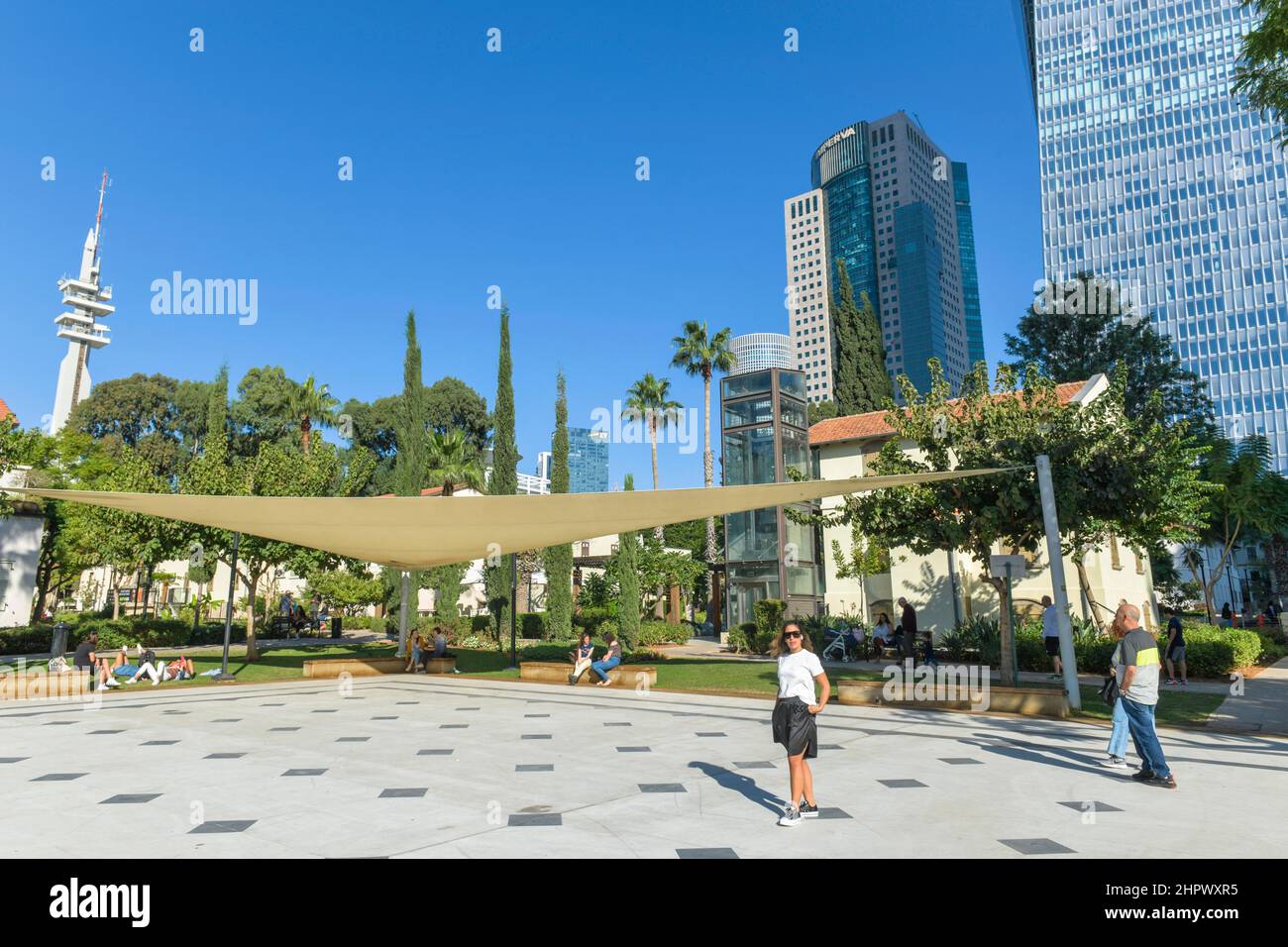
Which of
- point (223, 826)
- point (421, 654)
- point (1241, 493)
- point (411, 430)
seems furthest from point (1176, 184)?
point (223, 826)

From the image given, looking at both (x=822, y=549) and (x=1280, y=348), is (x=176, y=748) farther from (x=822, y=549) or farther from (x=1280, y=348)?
(x=1280, y=348)

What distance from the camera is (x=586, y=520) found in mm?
11406

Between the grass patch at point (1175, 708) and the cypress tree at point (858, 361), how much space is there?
101 feet

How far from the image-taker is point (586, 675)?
1586 centimetres

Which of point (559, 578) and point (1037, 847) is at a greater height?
point (559, 578)

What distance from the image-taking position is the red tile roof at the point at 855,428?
26.0m

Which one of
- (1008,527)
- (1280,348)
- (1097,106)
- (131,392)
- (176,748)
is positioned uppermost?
(1097,106)

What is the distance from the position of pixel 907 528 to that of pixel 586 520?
5.50 meters

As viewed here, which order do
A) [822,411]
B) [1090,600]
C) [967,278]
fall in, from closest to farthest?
[1090,600] → [822,411] → [967,278]

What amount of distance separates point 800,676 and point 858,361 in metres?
40.1

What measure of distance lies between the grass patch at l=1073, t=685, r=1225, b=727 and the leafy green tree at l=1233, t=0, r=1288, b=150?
26.1 feet

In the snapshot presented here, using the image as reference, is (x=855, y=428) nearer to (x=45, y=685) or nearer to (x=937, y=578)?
(x=937, y=578)
